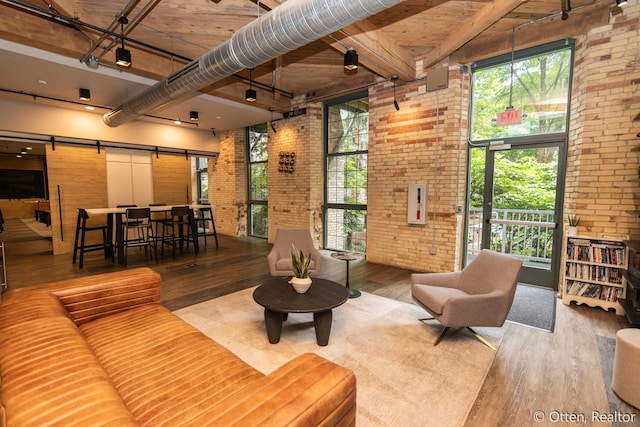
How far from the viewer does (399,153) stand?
5.35 m

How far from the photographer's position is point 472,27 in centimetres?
376

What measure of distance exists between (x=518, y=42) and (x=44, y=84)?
24.0 feet

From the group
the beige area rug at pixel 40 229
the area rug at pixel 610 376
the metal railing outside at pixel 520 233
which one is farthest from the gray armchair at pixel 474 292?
the beige area rug at pixel 40 229

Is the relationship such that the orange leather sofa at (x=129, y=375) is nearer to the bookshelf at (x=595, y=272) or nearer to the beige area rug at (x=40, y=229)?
the bookshelf at (x=595, y=272)

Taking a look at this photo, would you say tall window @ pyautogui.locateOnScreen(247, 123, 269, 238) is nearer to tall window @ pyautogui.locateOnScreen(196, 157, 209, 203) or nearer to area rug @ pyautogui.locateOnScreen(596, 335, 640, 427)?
tall window @ pyautogui.locateOnScreen(196, 157, 209, 203)

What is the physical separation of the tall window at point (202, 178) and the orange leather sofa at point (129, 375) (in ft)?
26.1

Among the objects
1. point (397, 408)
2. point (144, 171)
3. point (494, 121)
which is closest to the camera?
point (397, 408)

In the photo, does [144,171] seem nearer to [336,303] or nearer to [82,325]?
[82,325]

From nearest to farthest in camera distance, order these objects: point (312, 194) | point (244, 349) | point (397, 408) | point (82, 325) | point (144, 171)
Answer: point (397, 408)
point (82, 325)
point (244, 349)
point (312, 194)
point (144, 171)

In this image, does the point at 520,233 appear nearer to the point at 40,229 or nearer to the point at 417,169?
the point at 417,169

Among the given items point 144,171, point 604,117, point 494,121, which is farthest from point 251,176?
point 604,117

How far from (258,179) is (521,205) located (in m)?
6.31

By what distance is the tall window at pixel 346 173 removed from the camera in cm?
627

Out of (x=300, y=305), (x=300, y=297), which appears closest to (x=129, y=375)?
(x=300, y=305)
